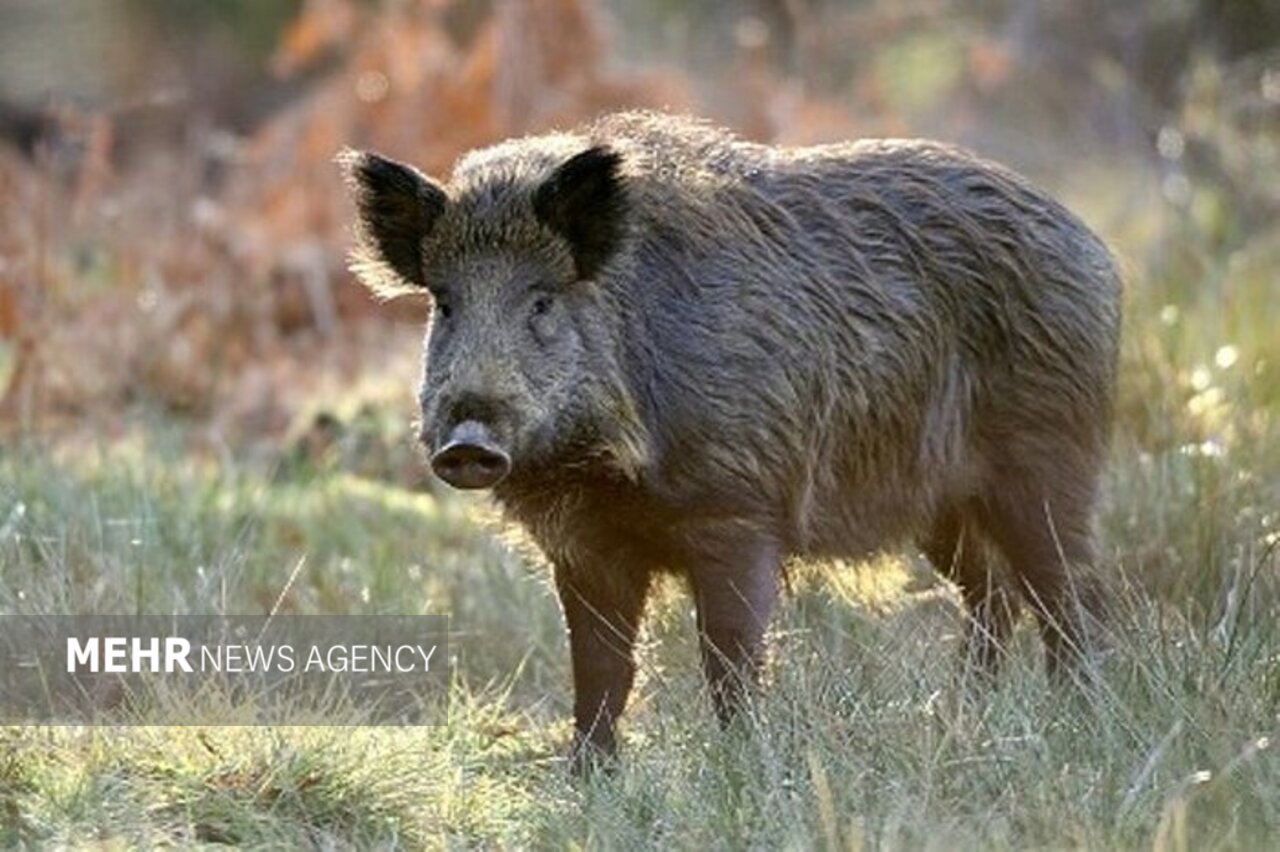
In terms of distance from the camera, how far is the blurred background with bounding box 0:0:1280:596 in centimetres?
1113

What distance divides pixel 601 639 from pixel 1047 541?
1425 millimetres

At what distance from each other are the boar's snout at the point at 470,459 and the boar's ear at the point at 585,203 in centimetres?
68

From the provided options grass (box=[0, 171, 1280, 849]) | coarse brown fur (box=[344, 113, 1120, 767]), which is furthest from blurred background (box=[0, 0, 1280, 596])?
coarse brown fur (box=[344, 113, 1120, 767])

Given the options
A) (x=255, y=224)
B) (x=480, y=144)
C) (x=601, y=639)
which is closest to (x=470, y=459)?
(x=601, y=639)

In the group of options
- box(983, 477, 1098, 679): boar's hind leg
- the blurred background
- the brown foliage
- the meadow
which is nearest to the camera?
the meadow

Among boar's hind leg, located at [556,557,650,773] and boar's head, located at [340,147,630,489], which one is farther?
boar's hind leg, located at [556,557,650,773]

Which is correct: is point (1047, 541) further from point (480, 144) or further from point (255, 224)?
point (255, 224)

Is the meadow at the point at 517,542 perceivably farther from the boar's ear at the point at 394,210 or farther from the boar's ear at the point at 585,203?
the boar's ear at the point at 585,203

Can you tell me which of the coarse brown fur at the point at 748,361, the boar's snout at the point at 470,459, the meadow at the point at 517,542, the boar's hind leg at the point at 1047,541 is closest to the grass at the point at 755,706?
the meadow at the point at 517,542

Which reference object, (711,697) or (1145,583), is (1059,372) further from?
(711,697)

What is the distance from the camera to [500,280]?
6.90m

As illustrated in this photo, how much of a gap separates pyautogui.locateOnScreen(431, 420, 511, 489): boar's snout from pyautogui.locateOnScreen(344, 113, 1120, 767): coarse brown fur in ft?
0.18

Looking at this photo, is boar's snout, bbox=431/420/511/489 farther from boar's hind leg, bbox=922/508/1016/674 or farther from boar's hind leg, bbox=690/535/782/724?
boar's hind leg, bbox=922/508/1016/674

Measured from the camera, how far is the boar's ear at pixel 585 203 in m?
6.91
